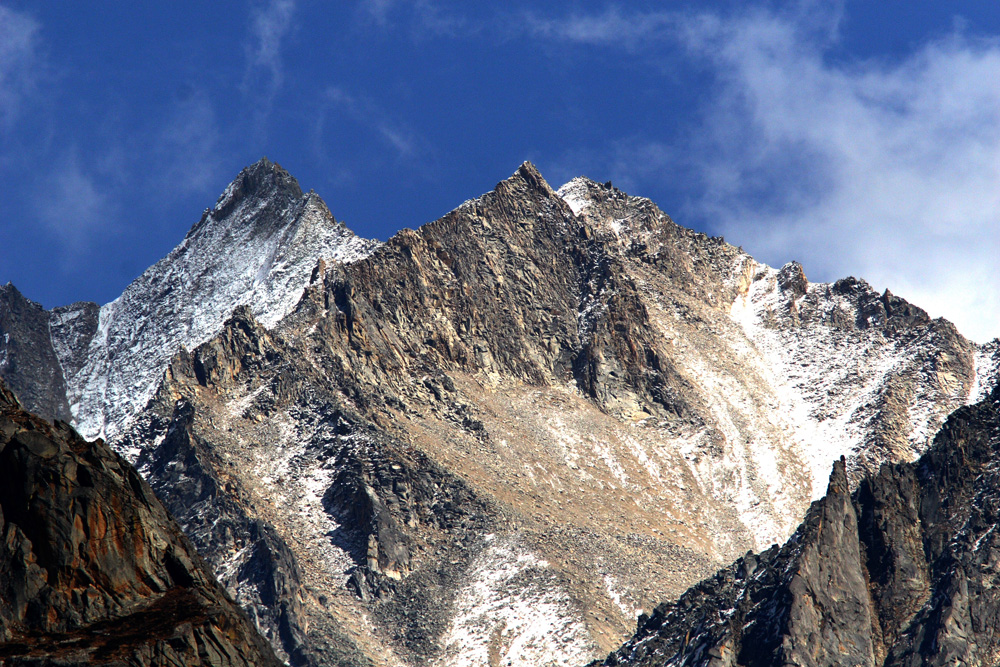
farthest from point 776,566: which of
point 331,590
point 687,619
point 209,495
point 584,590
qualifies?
point 209,495

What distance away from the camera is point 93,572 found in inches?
2174

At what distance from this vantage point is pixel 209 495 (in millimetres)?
187750

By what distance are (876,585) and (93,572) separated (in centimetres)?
8224

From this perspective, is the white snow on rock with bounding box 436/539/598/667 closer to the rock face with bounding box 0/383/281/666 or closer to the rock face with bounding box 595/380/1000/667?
the rock face with bounding box 595/380/1000/667

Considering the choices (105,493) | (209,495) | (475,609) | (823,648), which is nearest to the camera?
(105,493)

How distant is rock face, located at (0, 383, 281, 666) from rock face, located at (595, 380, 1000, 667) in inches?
2650

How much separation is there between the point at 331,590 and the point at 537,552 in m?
23.7

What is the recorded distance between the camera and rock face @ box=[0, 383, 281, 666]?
2074 inches

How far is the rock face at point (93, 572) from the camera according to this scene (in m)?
52.7

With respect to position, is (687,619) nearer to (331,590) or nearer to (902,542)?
(902,542)

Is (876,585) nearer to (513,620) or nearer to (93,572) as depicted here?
(513,620)

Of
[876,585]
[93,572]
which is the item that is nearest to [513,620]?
[876,585]

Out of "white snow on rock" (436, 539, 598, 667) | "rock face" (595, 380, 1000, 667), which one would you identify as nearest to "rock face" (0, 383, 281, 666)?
"rock face" (595, 380, 1000, 667)

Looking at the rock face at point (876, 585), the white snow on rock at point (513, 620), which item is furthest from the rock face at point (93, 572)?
the white snow on rock at point (513, 620)
